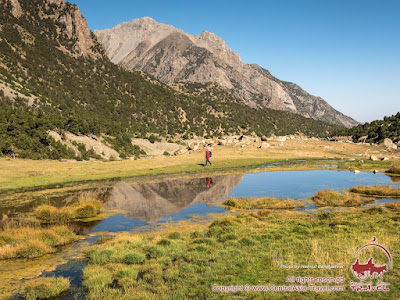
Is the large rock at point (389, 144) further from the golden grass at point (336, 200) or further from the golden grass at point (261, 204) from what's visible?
the golden grass at point (261, 204)

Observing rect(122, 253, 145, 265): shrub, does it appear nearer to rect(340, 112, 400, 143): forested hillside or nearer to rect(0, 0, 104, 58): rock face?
rect(340, 112, 400, 143): forested hillside

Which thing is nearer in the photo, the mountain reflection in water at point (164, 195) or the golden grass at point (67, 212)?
the golden grass at point (67, 212)

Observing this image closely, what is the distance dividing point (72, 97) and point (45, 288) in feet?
290

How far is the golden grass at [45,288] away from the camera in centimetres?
1030

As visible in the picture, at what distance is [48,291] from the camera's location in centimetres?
1038

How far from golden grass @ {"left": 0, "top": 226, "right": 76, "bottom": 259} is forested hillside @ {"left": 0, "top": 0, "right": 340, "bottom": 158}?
117 ft

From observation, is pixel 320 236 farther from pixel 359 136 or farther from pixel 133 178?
pixel 359 136

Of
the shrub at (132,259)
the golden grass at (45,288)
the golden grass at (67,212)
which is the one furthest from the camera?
the golden grass at (67,212)

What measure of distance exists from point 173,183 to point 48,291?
25.7 metres

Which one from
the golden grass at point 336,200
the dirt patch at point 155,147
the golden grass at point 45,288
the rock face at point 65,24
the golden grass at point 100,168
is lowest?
the golden grass at point 45,288

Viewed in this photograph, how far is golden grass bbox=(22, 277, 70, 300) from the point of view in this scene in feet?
33.8

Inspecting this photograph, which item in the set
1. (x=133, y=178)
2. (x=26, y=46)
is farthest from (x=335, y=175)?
(x=26, y=46)

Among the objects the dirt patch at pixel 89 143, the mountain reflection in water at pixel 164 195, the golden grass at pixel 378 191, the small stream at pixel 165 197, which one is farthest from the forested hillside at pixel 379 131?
the dirt patch at pixel 89 143

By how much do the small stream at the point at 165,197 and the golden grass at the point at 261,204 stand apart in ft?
3.69
